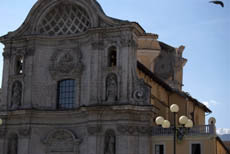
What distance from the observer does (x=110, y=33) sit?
3278cm

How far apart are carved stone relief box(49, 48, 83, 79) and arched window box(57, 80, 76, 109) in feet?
2.30

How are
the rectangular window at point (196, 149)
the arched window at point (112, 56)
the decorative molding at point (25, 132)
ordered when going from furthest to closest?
1. the decorative molding at point (25, 132)
2. the arched window at point (112, 56)
3. the rectangular window at point (196, 149)

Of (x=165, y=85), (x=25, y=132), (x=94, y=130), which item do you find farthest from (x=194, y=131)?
(x=25, y=132)

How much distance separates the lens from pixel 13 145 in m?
34.2

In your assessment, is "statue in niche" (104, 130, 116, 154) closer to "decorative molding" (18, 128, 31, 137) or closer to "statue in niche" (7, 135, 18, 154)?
"decorative molding" (18, 128, 31, 137)

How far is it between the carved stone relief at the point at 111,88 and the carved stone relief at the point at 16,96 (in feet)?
24.4

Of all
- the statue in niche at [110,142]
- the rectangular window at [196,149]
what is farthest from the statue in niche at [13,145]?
the rectangular window at [196,149]

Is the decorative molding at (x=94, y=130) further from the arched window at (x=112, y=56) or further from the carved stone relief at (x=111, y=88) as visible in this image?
the arched window at (x=112, y=56)

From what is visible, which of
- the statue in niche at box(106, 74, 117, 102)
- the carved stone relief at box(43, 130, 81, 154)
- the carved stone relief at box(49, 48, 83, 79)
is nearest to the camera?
the statue in niche at box(106, 74, 117, 102)

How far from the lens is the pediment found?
34.9 m

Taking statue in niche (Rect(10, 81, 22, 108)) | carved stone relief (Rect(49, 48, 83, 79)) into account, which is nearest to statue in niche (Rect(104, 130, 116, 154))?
carved stone relief (Rect(49, 48, 83, 79))

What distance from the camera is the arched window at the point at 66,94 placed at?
112 feet

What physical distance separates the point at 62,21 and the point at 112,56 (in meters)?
5.60

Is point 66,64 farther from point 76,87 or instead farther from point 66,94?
point 66,94
